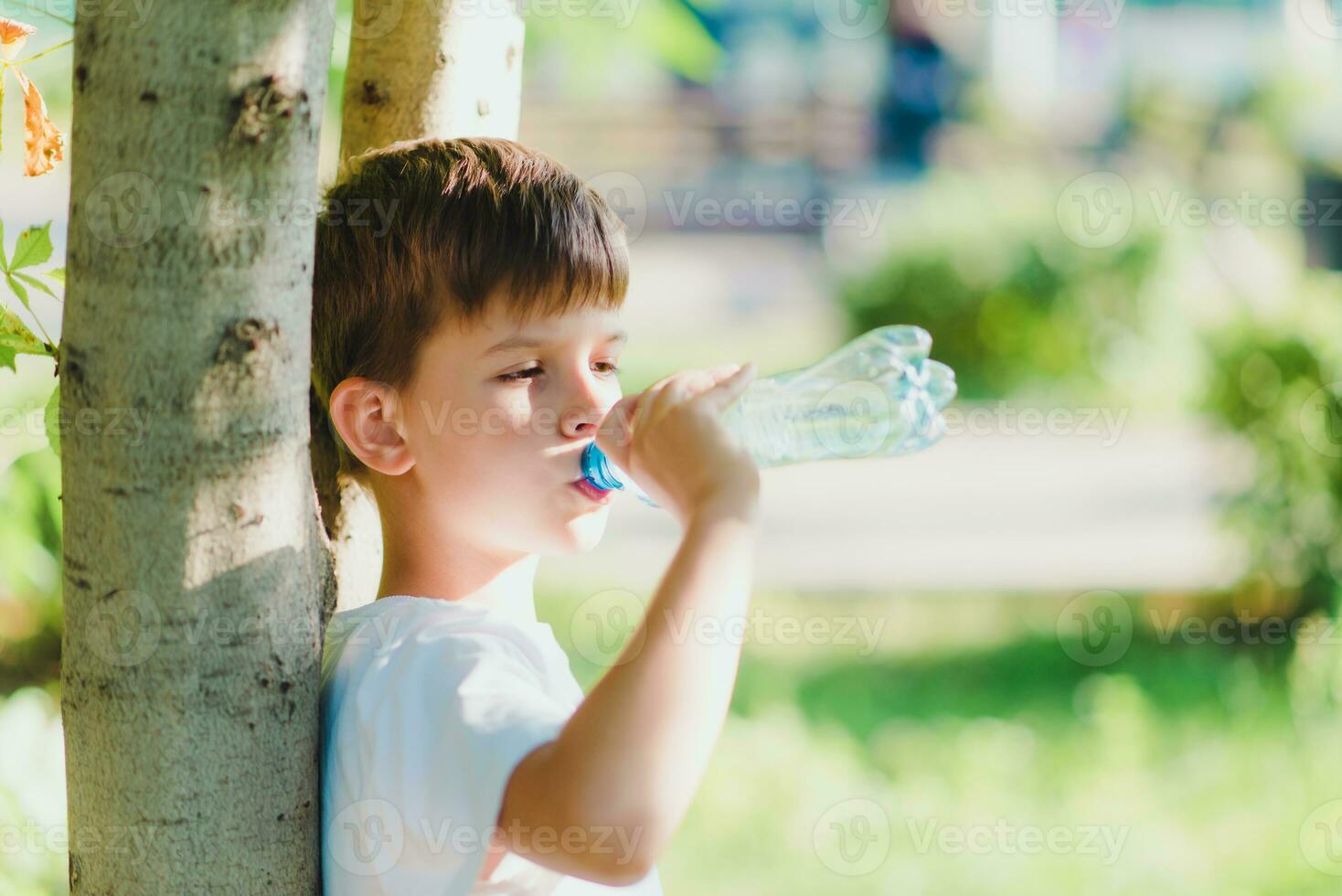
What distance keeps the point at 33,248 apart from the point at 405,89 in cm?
52

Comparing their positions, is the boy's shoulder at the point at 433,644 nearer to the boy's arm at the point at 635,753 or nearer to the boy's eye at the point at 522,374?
the boy's arm at the point at 635,753

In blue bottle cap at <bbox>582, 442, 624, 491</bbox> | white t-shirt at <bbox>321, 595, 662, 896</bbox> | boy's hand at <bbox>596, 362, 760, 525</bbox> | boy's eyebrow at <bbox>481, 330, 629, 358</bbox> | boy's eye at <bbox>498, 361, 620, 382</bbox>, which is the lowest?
white t-shirt at <bbox>321, 595, 662, 896</bbox>

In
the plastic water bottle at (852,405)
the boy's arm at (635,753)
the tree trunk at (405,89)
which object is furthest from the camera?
the plastic water bottle at (852,405)

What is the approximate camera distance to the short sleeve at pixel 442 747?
114 centimetres

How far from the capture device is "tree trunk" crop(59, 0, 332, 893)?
109 cm

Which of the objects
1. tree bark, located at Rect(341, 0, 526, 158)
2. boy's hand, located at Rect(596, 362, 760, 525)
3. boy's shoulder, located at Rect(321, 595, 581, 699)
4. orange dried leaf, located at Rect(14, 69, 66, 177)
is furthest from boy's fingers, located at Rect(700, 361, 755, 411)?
orange dried leaf, located at Rect(14, 69, 66, 177)

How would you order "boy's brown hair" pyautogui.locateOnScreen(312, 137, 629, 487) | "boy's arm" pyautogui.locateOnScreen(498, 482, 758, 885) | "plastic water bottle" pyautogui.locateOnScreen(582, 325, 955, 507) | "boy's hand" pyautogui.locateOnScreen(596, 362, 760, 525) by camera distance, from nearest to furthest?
"boy's arm" pyautogui.locateOnScreen(498, 482, 758, 885)
"boy's hand" pyautogui.locateOnScreen(596, 362, 760, 525)
"boy's brown hair" pyautogui.locateOnScreen(312, 137, 629, 487)
"plastic water bottle" pyautogui.locateOnScreen(582, 325, 955, 507)

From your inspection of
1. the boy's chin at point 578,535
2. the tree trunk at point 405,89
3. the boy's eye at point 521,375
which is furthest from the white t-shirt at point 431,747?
the tree trunk at point 405,89

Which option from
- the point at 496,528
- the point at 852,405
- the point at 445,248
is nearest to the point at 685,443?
the point at 496,528

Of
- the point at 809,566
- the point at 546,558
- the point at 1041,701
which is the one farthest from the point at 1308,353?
the point at 546,558

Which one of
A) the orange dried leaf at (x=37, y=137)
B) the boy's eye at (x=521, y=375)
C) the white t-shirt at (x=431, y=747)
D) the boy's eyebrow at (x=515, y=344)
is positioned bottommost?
the white t-shirt at (x=431, y=747)

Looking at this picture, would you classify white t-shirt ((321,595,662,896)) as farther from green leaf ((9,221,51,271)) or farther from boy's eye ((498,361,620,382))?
green leaf ((9,221,51,271))

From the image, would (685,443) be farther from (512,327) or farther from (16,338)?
(16,338)

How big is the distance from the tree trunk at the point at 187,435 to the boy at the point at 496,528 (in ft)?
0.40
